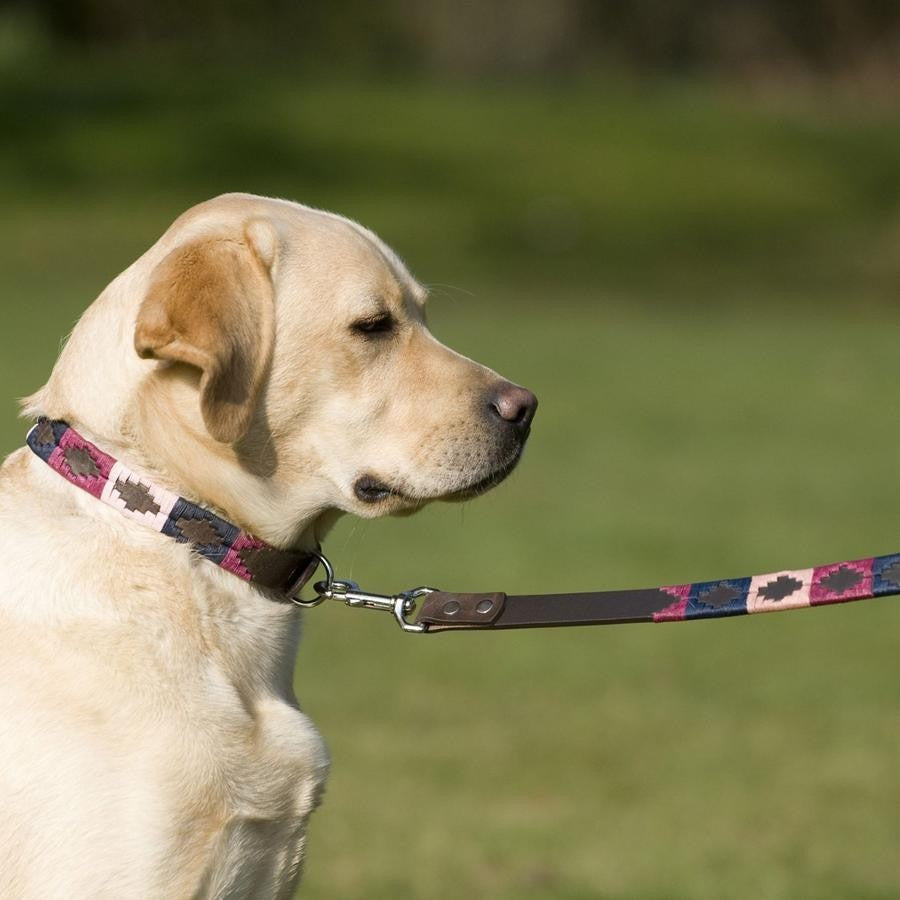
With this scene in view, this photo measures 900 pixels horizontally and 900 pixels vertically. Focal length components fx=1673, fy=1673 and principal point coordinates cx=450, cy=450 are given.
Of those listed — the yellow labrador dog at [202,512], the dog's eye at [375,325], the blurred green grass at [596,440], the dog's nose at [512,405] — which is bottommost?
the yellow labrador dog at [202,512]

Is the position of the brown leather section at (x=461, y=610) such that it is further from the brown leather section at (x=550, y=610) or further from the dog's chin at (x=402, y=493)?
the dog's chin at (x=402, y=493)

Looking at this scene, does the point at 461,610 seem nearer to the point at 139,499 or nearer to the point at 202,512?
the point at 202,512

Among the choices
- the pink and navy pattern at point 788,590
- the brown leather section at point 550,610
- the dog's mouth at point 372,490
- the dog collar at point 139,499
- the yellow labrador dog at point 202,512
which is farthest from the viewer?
the dog's mouth at point 372,490

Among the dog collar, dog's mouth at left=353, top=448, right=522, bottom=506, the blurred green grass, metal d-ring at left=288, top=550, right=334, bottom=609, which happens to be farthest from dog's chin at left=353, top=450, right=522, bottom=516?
the blurred green grass

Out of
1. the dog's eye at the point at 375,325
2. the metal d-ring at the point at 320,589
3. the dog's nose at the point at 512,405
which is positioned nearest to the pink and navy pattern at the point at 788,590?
the dog's nose at the point at 512,405

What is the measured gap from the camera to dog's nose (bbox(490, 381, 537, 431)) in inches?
140

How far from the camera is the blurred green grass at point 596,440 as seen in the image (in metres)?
5.96

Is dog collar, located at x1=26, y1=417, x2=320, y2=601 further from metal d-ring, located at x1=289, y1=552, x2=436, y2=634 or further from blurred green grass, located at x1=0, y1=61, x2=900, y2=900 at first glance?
blurred green grass, located at x1=0, y1=61, x2=900, y2=900

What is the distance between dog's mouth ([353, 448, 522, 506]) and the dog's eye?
310 mm

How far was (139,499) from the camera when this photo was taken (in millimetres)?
3258

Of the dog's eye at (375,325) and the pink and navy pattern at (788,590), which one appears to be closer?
the pink and navy pattern at (788,590)

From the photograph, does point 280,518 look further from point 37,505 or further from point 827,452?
point 827,452

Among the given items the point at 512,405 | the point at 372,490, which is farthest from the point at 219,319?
the point at 512,405

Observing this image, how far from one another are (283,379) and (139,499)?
0.39 metres
